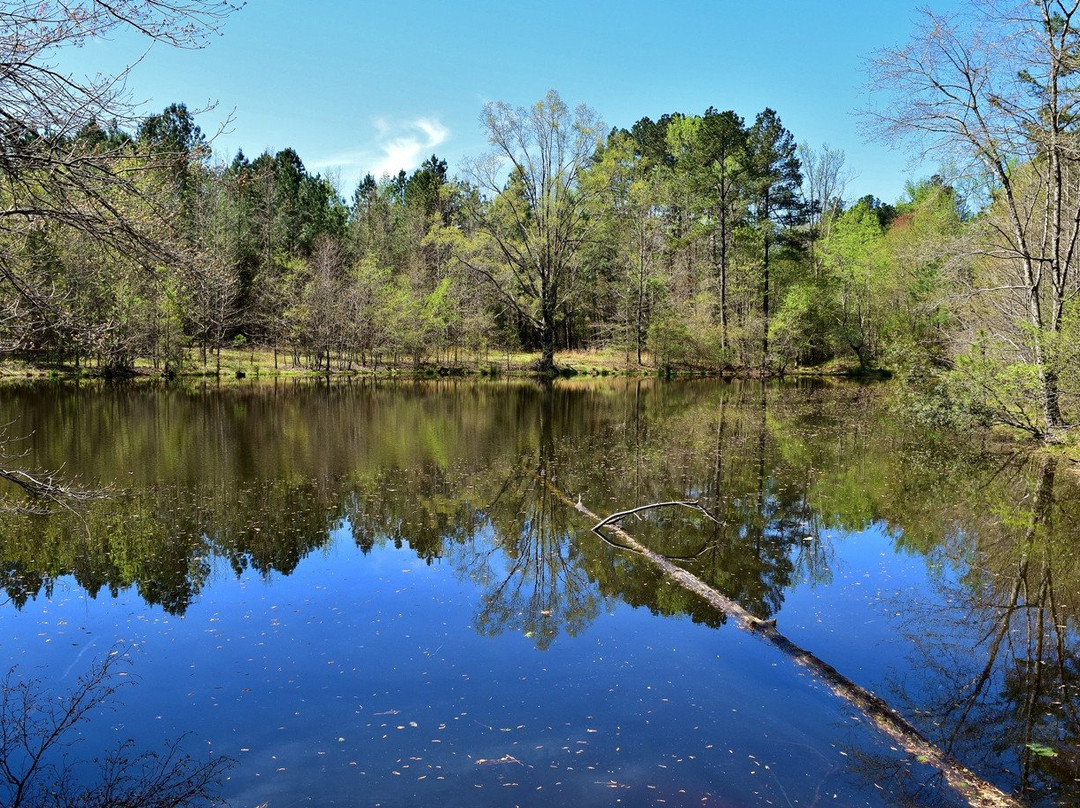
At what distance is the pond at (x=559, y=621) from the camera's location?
18.0 ft

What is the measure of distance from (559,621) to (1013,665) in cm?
480

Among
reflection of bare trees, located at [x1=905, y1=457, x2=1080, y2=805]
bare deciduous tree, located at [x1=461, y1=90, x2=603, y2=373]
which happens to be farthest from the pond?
bare deciduous tree, located at [x1=461, y1=90, x2=603, y2=373]

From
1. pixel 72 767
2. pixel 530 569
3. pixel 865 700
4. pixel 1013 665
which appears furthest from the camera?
pixel 530 569

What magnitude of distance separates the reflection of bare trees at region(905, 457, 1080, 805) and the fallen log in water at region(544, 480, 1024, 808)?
0.79 ft

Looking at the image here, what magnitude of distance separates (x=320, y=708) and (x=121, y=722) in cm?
171

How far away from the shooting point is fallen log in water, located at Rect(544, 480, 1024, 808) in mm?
5070

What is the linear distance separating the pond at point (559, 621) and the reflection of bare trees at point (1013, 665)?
4 cm

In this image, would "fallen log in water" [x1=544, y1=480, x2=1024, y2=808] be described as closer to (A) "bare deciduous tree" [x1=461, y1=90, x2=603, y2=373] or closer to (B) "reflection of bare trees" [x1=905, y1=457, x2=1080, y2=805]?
(B) "reflection of bare trees" [x1=905, y1=457, x2=1080, y2=805]

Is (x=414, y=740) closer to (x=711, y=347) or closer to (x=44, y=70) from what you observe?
(x=44, y=70)

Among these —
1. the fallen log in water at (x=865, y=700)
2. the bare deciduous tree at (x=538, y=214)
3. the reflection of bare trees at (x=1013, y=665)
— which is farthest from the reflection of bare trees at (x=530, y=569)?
the bare deciduous tree at (x=538, y=214)

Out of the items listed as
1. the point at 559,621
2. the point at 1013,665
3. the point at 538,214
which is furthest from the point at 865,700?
the point at 538,214

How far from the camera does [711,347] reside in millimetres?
49969

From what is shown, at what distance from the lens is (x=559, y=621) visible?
8.52m

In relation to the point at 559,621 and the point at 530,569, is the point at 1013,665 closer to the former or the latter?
the point at 559,621
